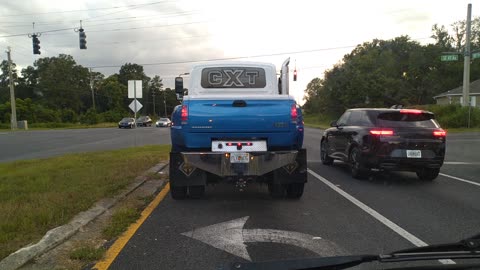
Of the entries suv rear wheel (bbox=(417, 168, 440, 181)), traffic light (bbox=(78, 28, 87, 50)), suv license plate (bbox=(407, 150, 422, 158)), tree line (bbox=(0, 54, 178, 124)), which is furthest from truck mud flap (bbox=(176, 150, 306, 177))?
tree line (bbox=(0, 54, 178, 124))

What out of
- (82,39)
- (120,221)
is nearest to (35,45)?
(82,39)

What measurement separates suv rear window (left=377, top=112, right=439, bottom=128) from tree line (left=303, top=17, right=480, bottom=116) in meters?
56.0

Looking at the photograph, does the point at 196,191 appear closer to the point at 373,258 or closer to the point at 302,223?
the point at 302,223

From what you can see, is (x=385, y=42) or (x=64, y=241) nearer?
(x=64, y=241)

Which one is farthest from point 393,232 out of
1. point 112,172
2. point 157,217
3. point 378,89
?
point 378,89

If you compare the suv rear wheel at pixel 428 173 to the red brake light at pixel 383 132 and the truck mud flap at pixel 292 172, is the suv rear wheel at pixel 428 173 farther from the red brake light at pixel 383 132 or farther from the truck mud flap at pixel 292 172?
the truck mud flap at pixel 292 172

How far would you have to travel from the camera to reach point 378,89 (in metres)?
66.1

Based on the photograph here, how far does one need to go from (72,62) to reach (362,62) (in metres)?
73.9

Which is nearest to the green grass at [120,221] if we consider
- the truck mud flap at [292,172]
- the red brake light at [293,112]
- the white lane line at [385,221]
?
the truck mud flap at [292,172]

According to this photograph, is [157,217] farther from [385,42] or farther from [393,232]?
[385,42]

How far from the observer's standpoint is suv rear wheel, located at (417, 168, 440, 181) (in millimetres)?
10750

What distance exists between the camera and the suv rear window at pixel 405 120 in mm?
10453

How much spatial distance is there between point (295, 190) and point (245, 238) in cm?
273

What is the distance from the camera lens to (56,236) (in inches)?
219
